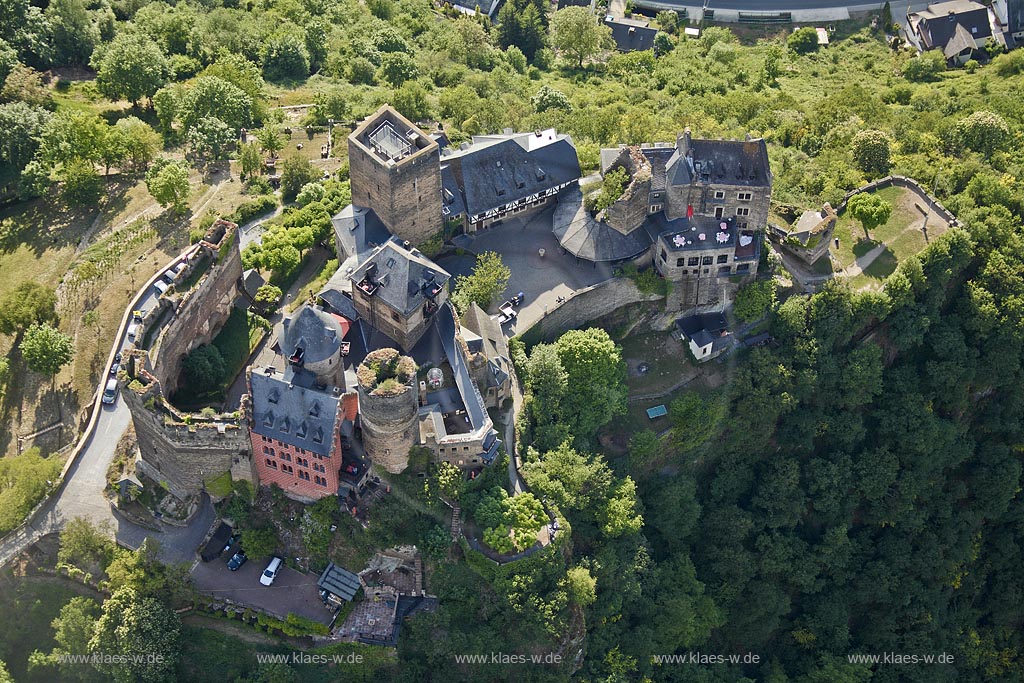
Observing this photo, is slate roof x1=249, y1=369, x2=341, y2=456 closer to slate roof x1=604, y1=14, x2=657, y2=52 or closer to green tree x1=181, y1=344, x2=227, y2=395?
green tree x1=181, y1=344, x2=227, y2=395

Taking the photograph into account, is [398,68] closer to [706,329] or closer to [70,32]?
[70,32]

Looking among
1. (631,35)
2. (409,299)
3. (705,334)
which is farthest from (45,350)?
(631,35)

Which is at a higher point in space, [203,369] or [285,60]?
[203,369]

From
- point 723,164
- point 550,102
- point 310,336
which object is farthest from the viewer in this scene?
point 550,102

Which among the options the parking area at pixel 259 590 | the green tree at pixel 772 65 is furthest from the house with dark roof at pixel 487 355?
the green tree at pixel 772 65

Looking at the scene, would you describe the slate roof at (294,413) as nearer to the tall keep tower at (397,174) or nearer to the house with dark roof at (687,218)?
the tall keep tower at (397,174)

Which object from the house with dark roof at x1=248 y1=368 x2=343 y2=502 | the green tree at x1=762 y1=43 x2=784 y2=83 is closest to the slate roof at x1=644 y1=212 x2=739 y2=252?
the house with dark roof at x1=248 y1=368 x2=343 y2=502
